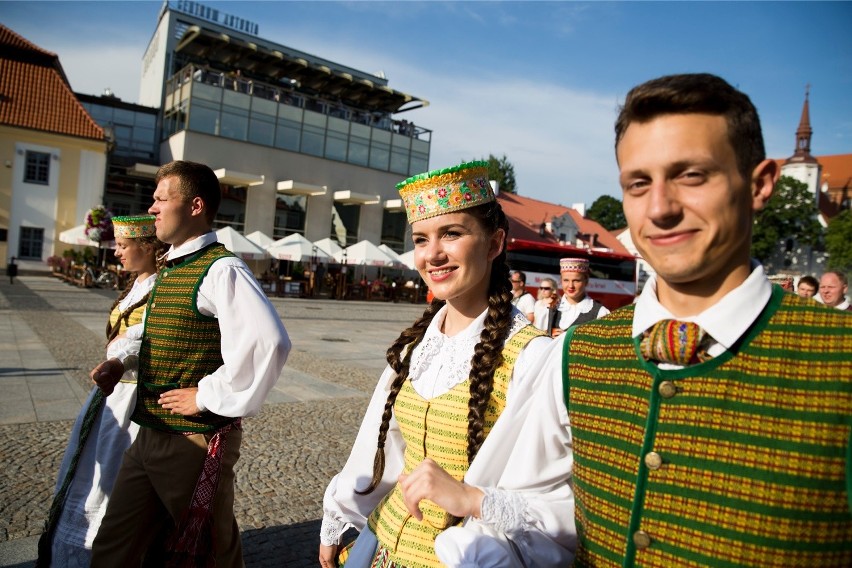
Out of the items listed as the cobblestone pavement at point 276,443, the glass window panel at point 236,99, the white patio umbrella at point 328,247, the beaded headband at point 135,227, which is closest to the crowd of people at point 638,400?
the cobblestone pavement at point 276,443

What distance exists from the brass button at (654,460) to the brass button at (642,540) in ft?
0.43

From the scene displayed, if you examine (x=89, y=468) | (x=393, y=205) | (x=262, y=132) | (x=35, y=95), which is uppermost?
(x=35, y=95)

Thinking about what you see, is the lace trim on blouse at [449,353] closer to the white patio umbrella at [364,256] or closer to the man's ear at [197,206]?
the man's ear at [197,206]

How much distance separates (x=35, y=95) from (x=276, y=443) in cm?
3187

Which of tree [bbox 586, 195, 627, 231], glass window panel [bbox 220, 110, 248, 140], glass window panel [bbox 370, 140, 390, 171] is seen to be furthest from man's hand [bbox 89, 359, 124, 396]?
tree [bbox 586, 195, 627, 231]

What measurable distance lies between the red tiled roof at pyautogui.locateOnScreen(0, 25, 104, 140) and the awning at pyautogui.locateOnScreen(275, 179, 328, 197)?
8.85m

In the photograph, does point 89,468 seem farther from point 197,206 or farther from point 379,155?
point 379,155

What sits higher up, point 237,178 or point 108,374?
point 237,178

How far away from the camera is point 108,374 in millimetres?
3008

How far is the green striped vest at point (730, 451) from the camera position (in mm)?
1112

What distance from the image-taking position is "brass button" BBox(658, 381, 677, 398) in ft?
4.16

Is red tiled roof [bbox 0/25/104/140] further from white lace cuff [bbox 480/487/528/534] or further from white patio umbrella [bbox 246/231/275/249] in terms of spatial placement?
white lace cuff [bbox 480/487/528/534]

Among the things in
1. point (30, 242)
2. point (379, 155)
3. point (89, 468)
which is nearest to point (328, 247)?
point (379, 155)

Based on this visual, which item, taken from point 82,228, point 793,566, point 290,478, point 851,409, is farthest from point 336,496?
point 82,228
